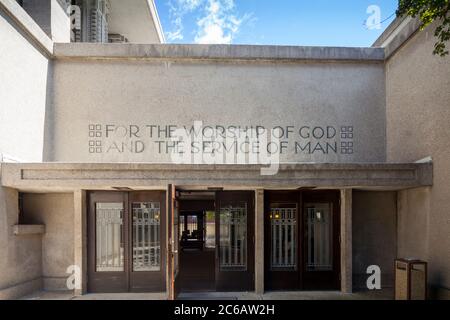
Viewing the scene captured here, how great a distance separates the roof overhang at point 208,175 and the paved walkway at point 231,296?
8.59ft

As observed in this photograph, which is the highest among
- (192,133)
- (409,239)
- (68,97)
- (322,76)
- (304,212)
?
(322,76)

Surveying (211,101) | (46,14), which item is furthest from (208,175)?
(46,14)

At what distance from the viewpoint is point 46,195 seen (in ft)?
28.8

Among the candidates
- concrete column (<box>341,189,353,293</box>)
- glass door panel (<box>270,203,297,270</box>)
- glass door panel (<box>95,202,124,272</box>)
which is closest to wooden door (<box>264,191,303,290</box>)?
glass door panel (<box>270,203,297,270</box>)

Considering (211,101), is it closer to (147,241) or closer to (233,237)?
(233,237)

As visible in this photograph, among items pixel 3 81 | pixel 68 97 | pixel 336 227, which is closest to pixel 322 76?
pixel 336 227

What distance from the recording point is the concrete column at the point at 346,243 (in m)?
8.30

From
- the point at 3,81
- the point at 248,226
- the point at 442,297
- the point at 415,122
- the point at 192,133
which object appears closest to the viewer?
the point at 442,297

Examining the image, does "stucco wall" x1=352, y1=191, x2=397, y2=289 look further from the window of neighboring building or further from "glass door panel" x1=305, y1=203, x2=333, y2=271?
the window of neighboring building

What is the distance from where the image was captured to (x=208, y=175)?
7484 millimetres

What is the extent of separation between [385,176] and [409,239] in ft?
6.46

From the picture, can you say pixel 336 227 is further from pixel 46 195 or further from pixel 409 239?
pixel 46 195

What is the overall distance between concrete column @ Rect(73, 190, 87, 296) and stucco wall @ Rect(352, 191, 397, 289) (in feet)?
22.2

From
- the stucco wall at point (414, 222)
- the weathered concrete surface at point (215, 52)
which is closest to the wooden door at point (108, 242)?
the weathered concrete surface at point (215, 52)
